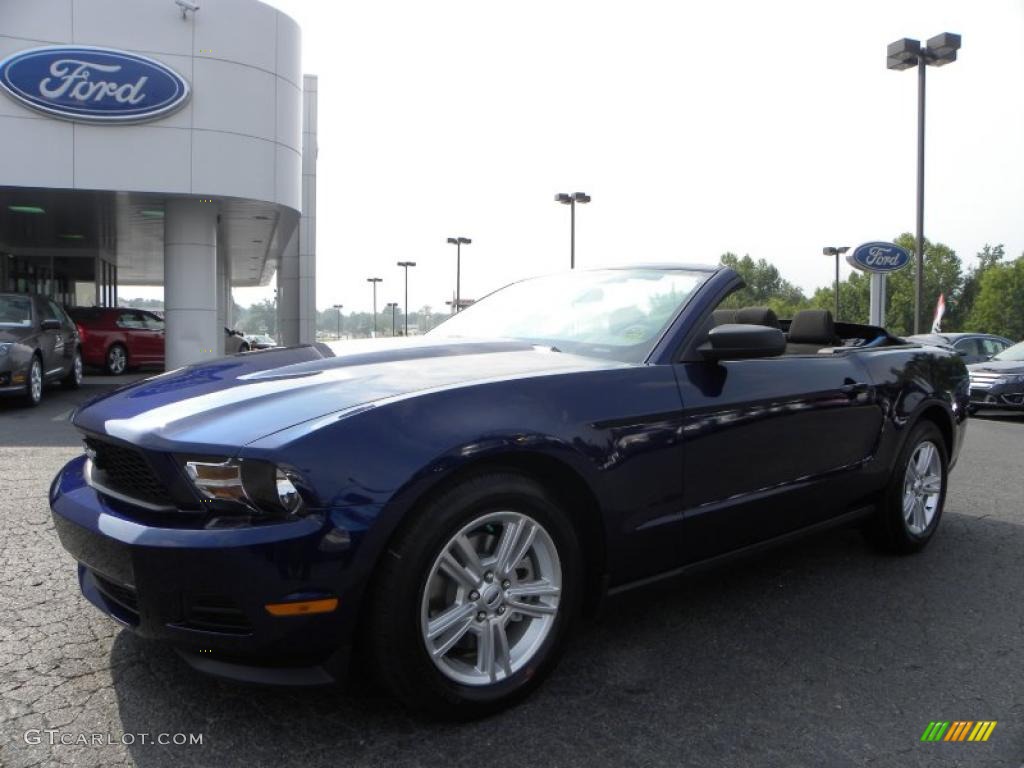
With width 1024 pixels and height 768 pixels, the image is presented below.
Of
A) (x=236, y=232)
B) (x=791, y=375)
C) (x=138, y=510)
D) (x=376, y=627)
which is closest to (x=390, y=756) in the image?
(x=376, y=627)

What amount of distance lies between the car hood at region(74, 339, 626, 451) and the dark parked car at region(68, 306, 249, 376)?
15737 millimetres

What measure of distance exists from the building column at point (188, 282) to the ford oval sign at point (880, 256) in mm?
13754

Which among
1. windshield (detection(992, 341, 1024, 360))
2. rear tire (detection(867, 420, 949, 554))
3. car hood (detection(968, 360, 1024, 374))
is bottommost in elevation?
rear tire (detection(867, 420, 949, 554))

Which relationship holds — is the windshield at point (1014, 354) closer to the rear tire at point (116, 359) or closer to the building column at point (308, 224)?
the rear tire at point (116, 359)

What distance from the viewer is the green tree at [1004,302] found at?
79.4 meters

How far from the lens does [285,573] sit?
206cm

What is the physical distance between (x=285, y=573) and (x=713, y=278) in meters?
2.14

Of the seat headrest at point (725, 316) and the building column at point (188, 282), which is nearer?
the seat headrest at point (725, 316)

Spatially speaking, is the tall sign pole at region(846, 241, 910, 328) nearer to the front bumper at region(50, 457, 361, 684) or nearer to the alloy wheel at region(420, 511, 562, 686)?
the alloy wheel at region(420, 511, 562, 686)

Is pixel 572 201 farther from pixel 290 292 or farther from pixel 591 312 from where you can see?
pixel 591 312

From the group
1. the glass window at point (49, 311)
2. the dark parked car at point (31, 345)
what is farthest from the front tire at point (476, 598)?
the glass window at point (49, 311)

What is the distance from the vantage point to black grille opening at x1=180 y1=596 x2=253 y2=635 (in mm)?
2096

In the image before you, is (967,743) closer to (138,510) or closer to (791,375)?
(791,375)

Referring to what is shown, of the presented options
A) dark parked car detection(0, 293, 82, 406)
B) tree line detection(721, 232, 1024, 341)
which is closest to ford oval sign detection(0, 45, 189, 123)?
dark parked car detection(0, 293, 82, 406)
